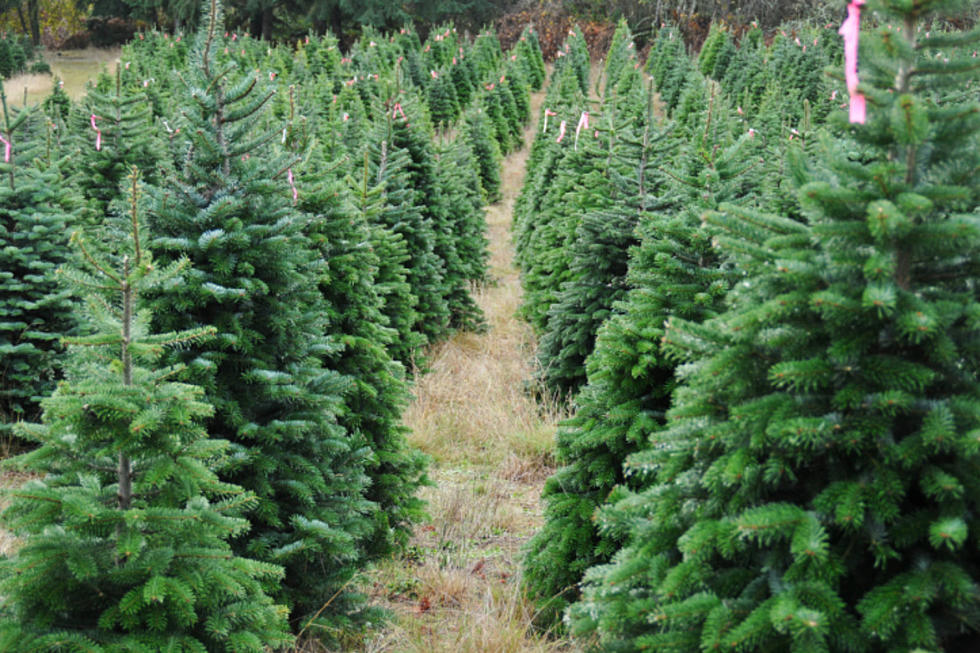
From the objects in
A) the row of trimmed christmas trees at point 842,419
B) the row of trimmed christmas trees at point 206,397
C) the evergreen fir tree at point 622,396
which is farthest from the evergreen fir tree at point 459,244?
the row of trimmed christmas trees at point 842,419

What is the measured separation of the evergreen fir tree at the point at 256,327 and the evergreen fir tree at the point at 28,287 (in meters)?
3.47

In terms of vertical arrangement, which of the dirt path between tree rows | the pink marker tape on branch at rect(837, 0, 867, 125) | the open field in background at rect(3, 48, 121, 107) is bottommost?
the dirt path between tree rows

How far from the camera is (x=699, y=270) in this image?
4008mm

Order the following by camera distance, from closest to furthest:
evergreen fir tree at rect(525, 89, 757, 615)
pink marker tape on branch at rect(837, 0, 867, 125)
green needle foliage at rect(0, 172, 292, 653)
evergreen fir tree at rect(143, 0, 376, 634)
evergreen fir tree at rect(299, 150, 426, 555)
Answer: pink marker tape on branch at rect(837, 0, 867, 125)
green needle foliage at rect(0, 172, 292, 653)
evergreen fir tree at rect(143, 0, 376, 634)
evergreen fir tree at rect(525, 89, 757, 615)
evergreen fir tree at rect(299, 150, 426, 555)

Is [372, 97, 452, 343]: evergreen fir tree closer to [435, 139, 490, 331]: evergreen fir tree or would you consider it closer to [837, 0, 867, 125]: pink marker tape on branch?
[435, 139, 490, 331]: evergreen fir tree

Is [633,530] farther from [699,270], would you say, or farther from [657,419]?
[699,270]

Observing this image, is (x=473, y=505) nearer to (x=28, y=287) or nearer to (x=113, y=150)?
(x=28, y=287)

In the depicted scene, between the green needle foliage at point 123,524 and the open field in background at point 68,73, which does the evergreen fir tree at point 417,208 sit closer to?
the green needle foliage at point 123,524

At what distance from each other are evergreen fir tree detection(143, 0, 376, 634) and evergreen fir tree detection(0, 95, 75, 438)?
11.4 feet

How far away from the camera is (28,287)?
21.8 ft

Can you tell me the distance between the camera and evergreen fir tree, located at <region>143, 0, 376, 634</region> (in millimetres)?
3674

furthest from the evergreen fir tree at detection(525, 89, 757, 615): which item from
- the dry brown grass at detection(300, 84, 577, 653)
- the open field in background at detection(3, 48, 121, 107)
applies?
the open field in background at detection(3, 48, 121, 107)

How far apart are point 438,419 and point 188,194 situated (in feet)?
12.9

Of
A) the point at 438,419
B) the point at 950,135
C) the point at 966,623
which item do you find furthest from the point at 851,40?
the point at 438,419
